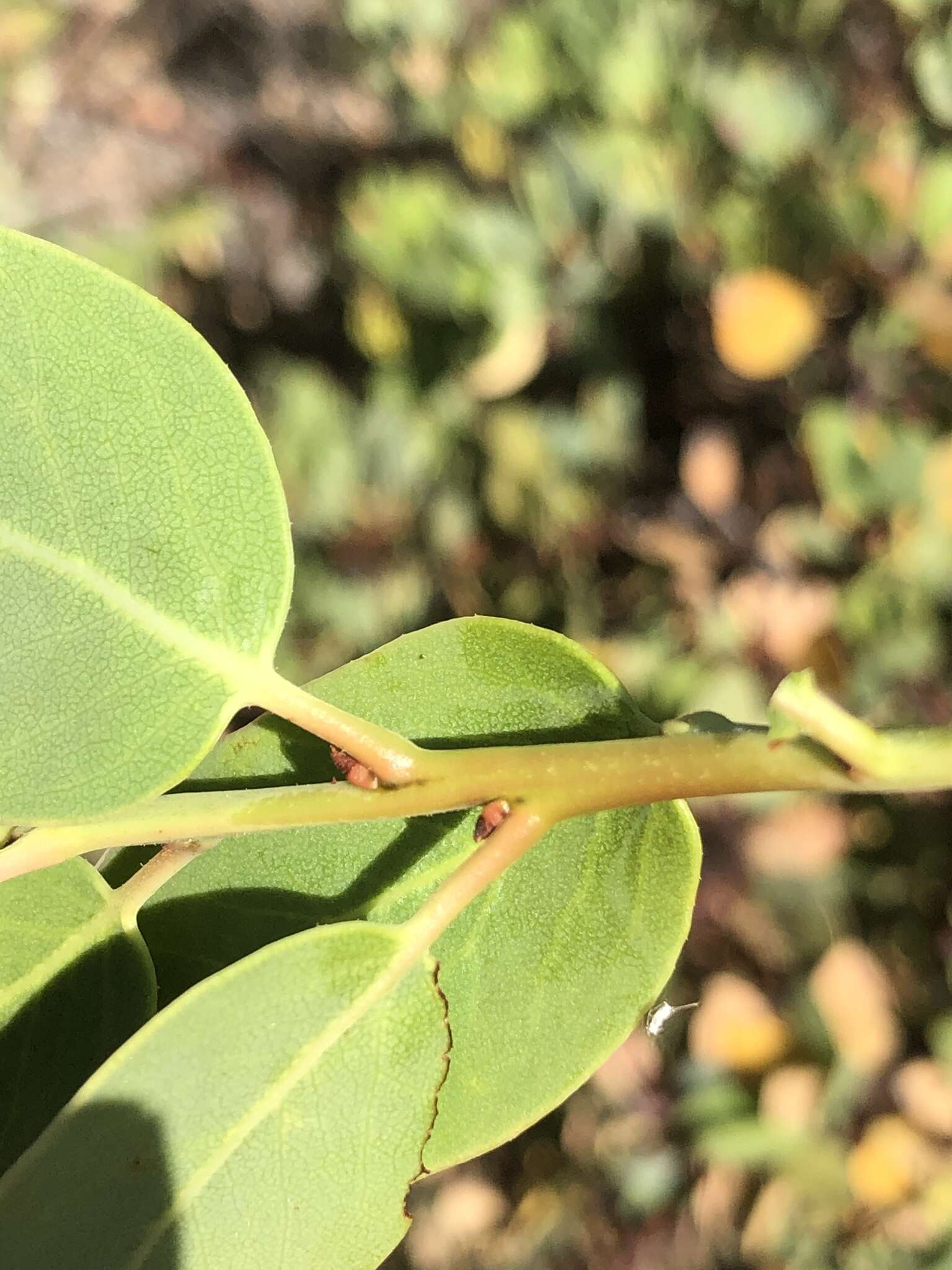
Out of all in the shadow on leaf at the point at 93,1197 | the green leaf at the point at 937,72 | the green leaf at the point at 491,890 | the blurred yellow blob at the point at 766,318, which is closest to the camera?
the shadow on leaf at the point at 93,1197

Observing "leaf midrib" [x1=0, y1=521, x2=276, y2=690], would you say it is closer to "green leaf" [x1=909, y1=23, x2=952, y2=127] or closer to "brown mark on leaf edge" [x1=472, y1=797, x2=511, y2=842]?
"brown mark on leaf edge" [x1=472, y1=797, x2=511, y2=842]

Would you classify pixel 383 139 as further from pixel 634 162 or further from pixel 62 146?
pixel 62 146

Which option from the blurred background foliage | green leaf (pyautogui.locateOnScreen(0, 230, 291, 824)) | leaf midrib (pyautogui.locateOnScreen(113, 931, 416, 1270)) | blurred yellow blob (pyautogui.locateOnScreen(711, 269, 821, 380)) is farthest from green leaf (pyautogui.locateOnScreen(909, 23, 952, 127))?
leaf midrib (pyautogui.locateOnScreen(113, 931, 416, 1270))

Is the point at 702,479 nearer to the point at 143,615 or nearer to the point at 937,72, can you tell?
the point at 937,72

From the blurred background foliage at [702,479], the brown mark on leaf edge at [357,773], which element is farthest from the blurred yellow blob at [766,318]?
the brown mark on leaf edge at [357,773]

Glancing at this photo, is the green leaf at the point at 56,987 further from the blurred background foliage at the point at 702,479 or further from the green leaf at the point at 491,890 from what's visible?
the blurred background foliage at the point at 702,479

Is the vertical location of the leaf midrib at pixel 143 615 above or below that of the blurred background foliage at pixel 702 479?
above

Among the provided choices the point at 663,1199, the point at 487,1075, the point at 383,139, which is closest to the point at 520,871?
the point at 487,1075
